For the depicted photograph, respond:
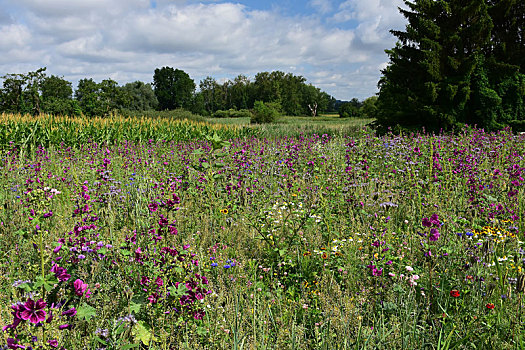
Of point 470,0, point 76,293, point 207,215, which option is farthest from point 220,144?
point 470,0

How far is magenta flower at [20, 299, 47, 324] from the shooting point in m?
1.35

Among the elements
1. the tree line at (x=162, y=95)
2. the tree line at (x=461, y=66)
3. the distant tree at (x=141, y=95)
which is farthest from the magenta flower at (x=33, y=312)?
the distant tree at (x=141, y=95)

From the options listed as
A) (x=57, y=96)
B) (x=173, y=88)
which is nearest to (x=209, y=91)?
(x=173, y=88)

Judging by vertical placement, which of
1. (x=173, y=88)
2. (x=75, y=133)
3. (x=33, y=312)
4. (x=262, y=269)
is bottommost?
(x=262, y=269)

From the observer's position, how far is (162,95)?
82.6 meters

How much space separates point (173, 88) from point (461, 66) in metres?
77.7

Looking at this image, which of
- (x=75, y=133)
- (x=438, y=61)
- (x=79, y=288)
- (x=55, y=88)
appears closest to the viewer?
(x=79, y=288)

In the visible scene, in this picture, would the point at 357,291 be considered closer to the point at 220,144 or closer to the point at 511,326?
the point at 511,326

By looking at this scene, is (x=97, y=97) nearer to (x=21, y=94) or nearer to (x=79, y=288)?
(x=21, y=94)

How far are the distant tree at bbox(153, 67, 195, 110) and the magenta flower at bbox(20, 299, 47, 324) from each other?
8304 centimetres

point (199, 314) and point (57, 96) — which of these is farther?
point (57, 96)

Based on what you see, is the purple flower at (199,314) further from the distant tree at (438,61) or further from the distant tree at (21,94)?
the distant tree at (21,94)

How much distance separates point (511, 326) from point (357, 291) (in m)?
0.97

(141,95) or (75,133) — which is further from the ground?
(141,95)
